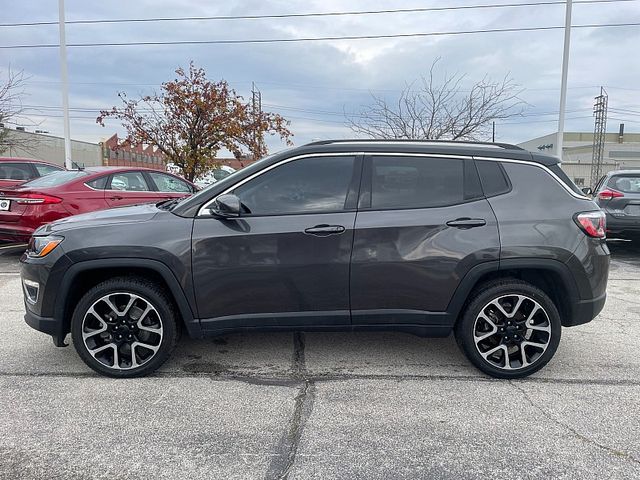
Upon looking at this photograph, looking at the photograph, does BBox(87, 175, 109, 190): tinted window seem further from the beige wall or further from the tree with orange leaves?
the beige wall

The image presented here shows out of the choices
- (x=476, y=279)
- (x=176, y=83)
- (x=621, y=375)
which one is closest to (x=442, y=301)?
(x=476, y=279)

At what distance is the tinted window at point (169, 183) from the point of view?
8.48 metres

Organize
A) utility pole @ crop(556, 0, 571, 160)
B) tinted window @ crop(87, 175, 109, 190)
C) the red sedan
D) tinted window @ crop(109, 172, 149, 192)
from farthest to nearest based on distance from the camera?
utility pole @ crop(556, 0, 571, 160)
tinted window @ crop(109, 172, 149, 192)
tinted window @ crop(87, 175, 109, 190)
the red sedan

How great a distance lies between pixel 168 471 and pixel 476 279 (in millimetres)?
2397

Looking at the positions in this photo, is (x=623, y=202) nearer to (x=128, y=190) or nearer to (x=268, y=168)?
(x=268, y=168)

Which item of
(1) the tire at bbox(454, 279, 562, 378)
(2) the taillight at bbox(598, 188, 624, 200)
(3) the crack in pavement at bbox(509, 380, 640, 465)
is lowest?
(3) the crack in pavement at bbox(509, 380, 640, 465)

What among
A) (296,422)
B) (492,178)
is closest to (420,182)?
(492,178)

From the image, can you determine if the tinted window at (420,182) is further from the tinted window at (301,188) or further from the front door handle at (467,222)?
the tinted window at (301,188)

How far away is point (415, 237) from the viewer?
10.9 feet

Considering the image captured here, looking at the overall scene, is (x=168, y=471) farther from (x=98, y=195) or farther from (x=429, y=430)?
(x=98, y=195)

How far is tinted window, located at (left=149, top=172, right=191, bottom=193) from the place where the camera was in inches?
334

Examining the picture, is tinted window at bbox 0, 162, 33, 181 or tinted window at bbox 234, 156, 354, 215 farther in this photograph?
tinted window at bbox 0, 162, 33, 181

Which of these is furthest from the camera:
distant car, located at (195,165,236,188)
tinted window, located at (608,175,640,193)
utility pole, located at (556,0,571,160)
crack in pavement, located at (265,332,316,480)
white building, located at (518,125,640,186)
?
white building, located at (518,125,640,186)

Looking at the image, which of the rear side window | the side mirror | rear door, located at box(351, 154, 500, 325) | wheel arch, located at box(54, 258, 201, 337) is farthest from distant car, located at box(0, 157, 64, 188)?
the rear side window
